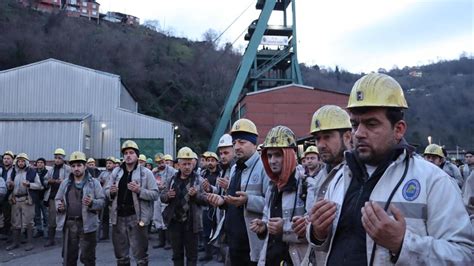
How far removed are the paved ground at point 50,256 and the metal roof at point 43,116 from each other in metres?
20.0

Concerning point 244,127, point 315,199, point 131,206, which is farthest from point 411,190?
point 131,206

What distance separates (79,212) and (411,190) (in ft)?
24.2

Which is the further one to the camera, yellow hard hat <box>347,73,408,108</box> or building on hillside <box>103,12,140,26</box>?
building on hillside <box>103,12,140,26</box>

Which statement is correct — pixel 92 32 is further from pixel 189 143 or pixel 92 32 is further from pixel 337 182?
pixel 337 182

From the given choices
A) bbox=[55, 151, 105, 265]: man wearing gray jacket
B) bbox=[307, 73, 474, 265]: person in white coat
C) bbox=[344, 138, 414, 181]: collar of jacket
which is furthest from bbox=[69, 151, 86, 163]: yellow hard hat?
bbox=[344, 138, 414, 181]: collar of jacket

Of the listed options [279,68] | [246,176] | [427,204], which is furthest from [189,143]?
[427,204]

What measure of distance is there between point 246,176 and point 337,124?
1.99 metres

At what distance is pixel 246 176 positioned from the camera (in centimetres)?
566

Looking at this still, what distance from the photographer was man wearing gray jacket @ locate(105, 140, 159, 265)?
7703 mm

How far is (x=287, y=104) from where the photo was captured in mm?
34469

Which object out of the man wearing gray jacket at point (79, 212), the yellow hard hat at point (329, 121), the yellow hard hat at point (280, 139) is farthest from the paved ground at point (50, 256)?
the yellow hard hat at point (329, 121)

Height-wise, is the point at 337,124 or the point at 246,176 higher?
the point at 337,124

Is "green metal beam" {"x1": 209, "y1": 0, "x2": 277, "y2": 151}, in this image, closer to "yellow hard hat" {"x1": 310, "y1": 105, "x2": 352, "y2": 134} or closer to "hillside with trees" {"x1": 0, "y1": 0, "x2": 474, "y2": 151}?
"hillside with trees" {"x1": 0, "y1": 0, "x2": 474, "y2": 151}

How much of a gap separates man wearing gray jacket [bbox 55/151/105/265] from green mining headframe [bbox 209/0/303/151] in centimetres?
2825
